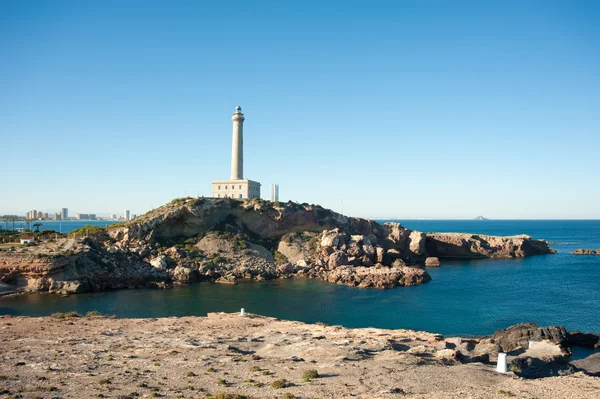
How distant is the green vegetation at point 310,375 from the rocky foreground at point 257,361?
58 millimetres

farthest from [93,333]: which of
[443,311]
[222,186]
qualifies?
[222,186]

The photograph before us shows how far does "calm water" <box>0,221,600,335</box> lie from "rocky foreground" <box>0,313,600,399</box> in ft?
23.6

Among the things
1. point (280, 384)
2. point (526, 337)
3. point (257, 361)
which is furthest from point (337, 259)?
point (280, 384)

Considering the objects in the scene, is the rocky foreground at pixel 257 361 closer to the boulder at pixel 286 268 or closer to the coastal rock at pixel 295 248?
the boulder at pixel 286 268

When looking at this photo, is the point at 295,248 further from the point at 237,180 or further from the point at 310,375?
the point at 310,375

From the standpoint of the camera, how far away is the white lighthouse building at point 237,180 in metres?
77.6

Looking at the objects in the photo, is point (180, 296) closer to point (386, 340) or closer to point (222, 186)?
point (386, 340)

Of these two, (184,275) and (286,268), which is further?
(286,268)

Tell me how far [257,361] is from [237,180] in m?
59.9

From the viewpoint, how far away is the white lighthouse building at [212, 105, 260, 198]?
254 ft

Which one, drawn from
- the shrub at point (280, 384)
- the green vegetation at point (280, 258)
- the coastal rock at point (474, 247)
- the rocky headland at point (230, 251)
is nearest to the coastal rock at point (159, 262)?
the rocky headland at point (230, 251)

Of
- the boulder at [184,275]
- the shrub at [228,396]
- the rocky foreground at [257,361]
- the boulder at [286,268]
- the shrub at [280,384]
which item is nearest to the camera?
the shrub at [228,396]

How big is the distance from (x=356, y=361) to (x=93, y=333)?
16.6m

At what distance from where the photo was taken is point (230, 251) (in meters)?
63.7
